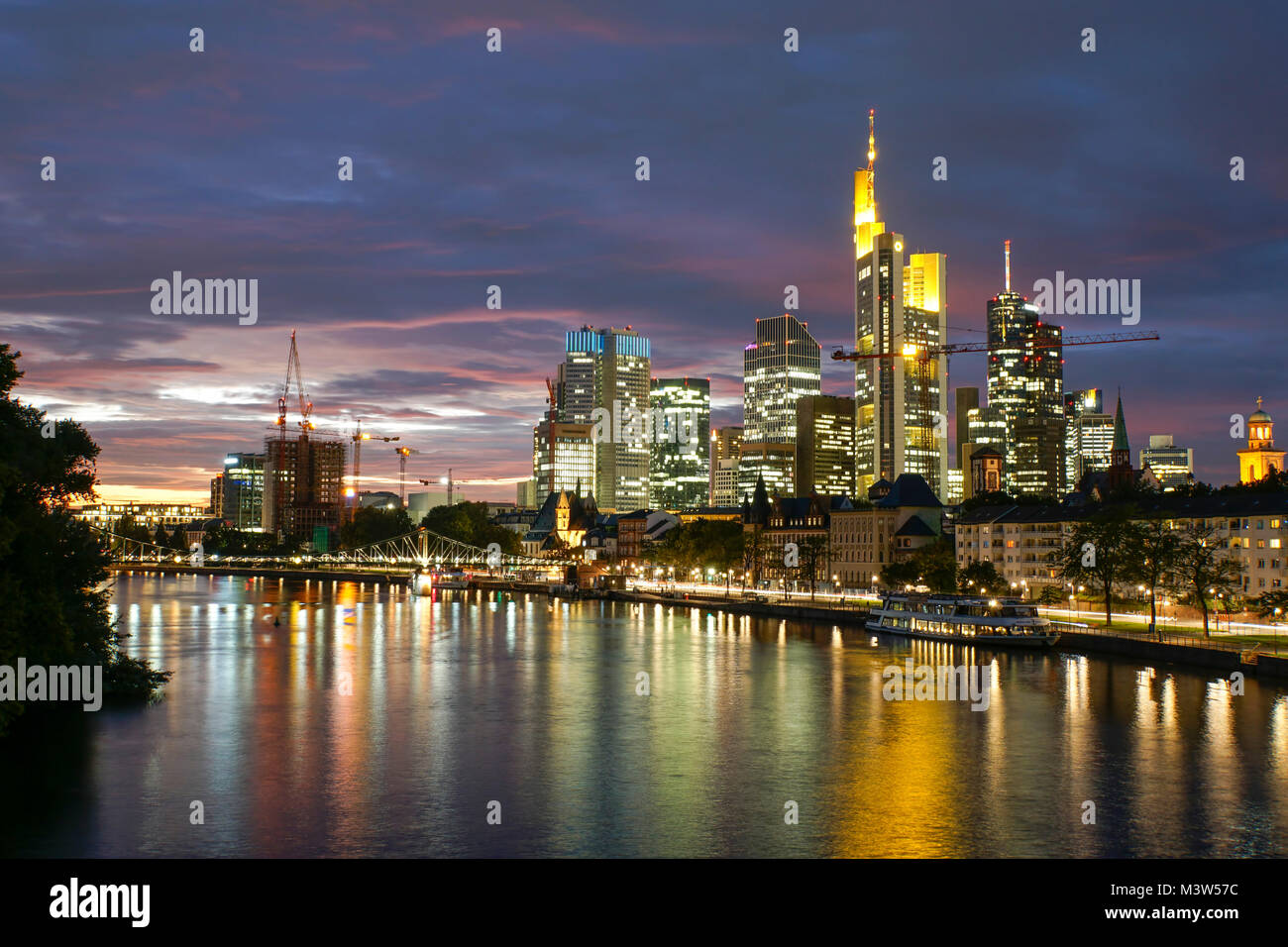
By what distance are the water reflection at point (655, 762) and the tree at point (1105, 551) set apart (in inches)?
639

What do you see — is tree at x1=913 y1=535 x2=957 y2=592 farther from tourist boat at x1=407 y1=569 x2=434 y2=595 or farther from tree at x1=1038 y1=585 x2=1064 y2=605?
tourist boat at x1=407 y1=569 x2=434 y2=595

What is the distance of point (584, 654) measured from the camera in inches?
3059

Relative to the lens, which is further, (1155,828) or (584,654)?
(584,654)

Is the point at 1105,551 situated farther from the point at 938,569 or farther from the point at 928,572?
the point at 928,572

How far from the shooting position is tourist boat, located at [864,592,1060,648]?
263 ft

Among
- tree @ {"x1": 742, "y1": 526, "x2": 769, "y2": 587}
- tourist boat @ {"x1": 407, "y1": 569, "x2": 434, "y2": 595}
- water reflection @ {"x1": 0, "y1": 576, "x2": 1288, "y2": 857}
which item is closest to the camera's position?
water reflection @ {"x1": 0, "y1": 576, "x2": 1288, "y2": 857}

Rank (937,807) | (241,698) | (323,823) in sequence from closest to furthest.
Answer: (323,823) → (937,807) → (241,698)

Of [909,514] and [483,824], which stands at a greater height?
[909,514]

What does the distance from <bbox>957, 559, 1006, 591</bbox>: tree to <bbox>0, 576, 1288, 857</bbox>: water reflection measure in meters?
34.0

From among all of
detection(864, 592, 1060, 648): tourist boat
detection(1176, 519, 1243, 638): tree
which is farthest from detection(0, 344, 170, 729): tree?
detection(1176, 519, 1243, 638): tree

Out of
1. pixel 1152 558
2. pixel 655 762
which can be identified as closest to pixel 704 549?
pixel 1152 558
